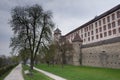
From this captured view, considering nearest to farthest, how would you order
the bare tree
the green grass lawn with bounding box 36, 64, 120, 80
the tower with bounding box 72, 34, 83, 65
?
the green grass lawn with bounding box 36, 64, 120, 80 < the bare tree < the tower with bounding box 72, 34, 83, 65

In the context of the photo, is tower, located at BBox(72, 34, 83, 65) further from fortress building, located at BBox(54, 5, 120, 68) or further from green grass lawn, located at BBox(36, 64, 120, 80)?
green grass lawn, located at BBox(36, 64, 120, 80)

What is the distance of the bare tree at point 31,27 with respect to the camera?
40594mm

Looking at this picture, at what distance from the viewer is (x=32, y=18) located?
134 feet

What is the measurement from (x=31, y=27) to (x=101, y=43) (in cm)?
1581

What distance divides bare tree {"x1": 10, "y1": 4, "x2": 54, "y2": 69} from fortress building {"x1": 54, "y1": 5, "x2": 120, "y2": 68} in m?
12.4

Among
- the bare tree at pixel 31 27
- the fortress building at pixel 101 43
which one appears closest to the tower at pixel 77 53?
the fortress building at pixel 101 43

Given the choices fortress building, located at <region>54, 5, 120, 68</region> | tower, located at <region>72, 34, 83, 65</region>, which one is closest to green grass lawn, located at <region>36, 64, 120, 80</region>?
fortress building, located at <region>54, 5, 120, 68</region>

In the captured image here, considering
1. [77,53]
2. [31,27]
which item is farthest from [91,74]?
[77,53]

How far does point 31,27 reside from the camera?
41.4 meters

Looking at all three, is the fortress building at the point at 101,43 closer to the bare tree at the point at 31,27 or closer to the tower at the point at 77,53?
the tower at the point at 77,53

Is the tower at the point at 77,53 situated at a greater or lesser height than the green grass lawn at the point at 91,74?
greater

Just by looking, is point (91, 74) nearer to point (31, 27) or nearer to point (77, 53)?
point (31, 27)

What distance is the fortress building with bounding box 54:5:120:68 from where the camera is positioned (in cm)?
4084

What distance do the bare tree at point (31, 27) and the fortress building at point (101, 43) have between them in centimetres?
1242
